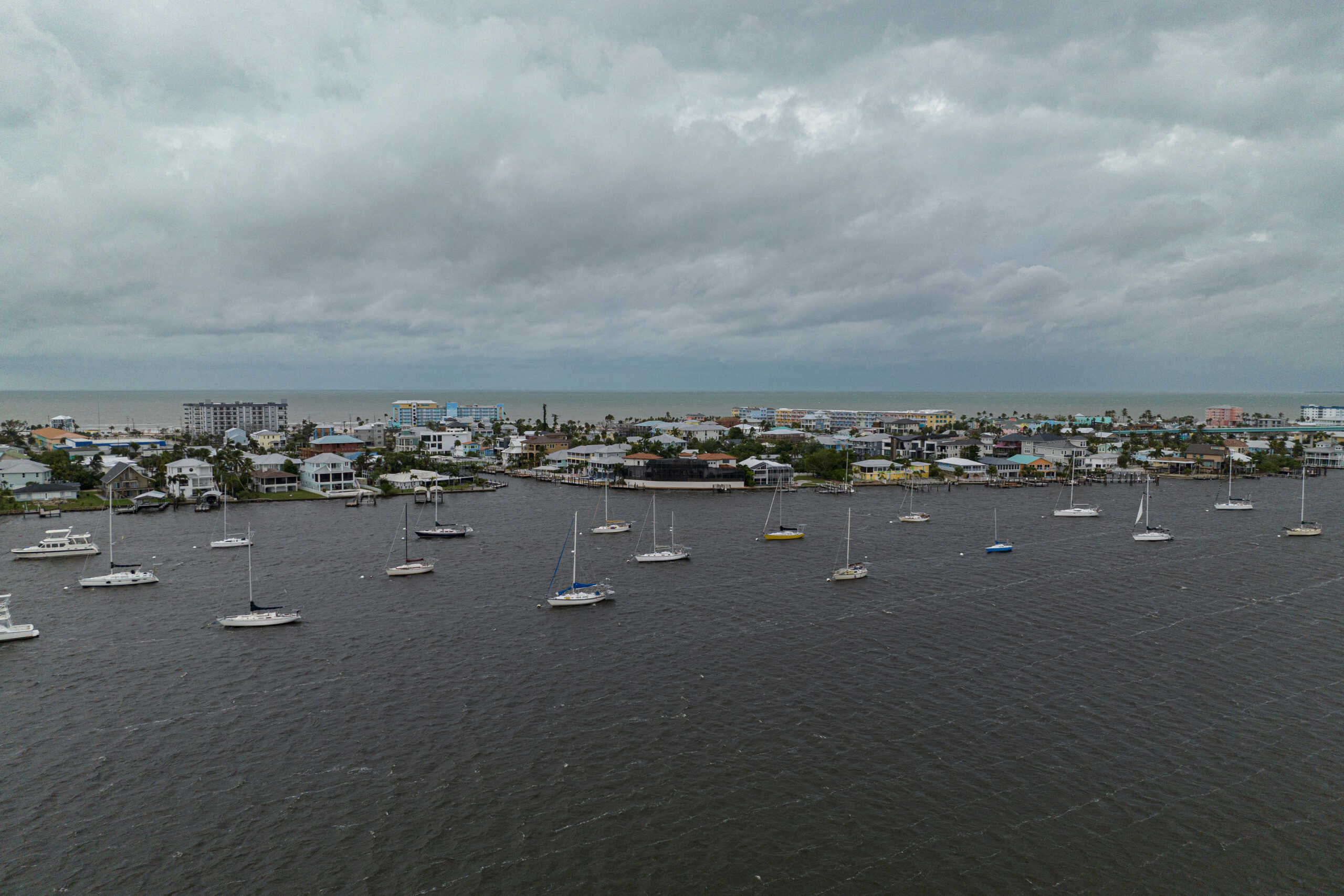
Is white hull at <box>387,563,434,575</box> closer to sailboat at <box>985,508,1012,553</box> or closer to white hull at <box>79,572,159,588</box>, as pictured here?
white hull at <box>79,572,159,588</box>

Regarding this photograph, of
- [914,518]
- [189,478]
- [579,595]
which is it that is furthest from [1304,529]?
[189,478]

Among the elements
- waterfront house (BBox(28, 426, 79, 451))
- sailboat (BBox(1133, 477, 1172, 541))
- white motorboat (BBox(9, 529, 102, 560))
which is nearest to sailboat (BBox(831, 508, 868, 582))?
sailboat (BBox(1133, 477, 1172, 541))

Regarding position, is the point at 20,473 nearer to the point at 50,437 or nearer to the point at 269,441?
the point at 269,441

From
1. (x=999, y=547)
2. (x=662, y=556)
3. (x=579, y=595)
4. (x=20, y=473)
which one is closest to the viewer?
(x=579, y=595)

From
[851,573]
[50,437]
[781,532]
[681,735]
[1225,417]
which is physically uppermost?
[1225,417]

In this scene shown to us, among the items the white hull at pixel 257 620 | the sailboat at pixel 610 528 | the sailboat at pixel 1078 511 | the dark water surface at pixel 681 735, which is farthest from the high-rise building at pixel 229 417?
the sailboat at pixel 1078 511

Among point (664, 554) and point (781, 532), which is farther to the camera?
point (781, 532)

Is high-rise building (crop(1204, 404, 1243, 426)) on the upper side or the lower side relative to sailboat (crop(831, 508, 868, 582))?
upper

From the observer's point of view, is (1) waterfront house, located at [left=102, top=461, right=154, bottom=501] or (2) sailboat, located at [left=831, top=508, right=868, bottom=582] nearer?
(2) sailboat, located at [left=831, top=508, right=868, bottom=582]
